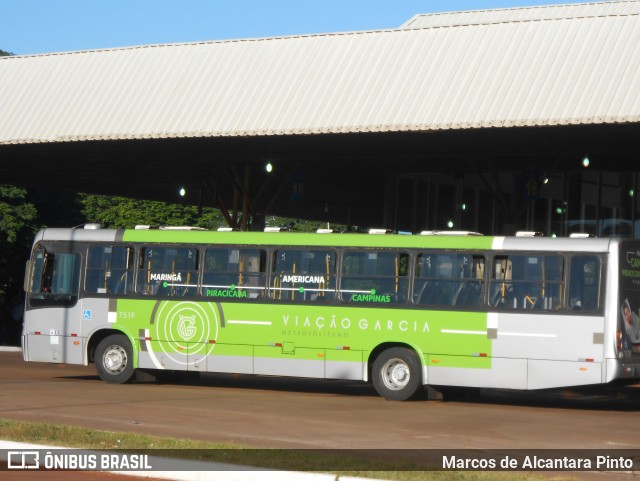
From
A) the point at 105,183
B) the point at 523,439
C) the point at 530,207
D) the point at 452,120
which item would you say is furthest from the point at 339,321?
the point at 105,183

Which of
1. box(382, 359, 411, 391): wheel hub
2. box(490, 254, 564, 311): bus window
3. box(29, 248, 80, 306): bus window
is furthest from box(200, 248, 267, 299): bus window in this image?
box(490, 254, 564, 311): bus window

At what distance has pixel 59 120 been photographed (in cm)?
2689

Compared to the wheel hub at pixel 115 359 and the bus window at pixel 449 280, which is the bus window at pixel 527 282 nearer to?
the bus window at pixel 449 280

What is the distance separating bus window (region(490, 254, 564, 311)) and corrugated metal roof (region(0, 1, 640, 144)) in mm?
3117

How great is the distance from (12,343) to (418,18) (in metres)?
25.0

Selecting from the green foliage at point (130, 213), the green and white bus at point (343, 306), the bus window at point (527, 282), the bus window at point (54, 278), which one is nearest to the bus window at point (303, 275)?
the green and white bus at point (343, 306)

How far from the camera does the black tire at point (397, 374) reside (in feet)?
Answer: 65.5

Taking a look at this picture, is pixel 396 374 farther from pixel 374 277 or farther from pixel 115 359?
pixel 115 359

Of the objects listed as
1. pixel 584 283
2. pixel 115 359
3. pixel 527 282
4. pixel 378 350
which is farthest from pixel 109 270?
pixel 584 283

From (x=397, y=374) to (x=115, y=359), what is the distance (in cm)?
590

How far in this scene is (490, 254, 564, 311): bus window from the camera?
19062mm

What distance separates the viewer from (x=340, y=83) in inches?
951

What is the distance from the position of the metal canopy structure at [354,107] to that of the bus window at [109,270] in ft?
12.0

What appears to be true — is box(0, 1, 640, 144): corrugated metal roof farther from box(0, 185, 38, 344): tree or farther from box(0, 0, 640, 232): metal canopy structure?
box(0, 185, 38, 344): tree
